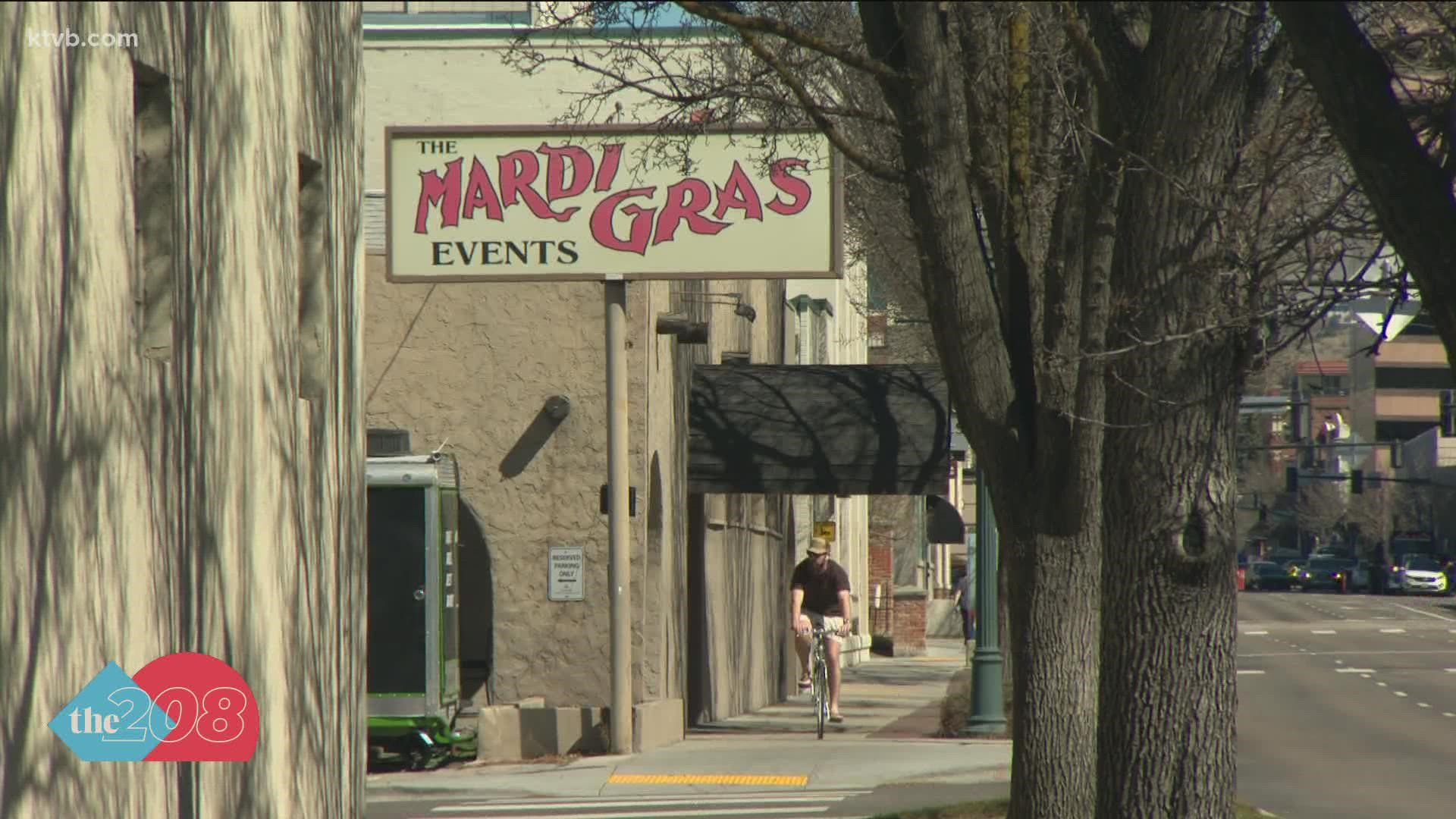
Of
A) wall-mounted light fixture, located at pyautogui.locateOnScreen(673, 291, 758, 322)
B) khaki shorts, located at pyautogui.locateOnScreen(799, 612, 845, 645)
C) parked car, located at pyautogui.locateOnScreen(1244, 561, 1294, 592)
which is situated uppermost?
wall-mounted light fixture, located at pyautogui.locateOnScreen(673, 291, 758, 322)

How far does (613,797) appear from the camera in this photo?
1250cm


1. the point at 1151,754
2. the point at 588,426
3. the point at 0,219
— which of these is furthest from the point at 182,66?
the point at 588,426

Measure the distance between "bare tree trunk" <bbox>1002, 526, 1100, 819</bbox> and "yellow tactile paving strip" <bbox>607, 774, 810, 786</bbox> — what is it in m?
4.03

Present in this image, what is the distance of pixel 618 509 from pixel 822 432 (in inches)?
140

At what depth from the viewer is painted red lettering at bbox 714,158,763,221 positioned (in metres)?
14.2

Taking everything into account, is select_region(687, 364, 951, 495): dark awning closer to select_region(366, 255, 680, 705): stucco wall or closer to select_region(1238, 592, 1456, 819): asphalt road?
select_region(366, 255, 680, 705): stucco wall

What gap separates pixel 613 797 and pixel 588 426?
3.75 meters

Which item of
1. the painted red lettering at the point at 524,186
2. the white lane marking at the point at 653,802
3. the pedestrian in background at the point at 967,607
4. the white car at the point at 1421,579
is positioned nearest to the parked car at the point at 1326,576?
the white car at the point at 1421,579

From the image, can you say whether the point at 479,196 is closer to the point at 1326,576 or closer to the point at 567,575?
the point at 567,575

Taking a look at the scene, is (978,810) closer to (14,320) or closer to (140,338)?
(140,338)

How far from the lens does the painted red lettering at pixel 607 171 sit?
14.3m

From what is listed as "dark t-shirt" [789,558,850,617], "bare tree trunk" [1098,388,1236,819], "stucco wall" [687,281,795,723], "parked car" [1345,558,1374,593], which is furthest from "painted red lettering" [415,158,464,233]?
"parked car" [1345,558,1374,593]

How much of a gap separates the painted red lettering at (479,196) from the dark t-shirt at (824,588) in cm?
462

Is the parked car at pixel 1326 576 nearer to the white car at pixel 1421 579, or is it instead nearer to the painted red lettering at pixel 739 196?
the white car at pixel 1421 579
